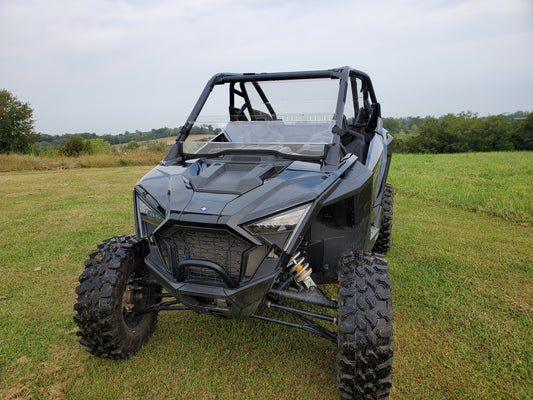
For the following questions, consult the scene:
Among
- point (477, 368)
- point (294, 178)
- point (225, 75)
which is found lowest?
point (477, 368)

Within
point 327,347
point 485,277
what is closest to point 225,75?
point 327,347

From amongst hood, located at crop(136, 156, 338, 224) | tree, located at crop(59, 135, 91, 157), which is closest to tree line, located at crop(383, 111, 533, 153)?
tree, located at crop(59, 135, 91, 157)

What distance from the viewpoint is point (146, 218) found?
2307 millimetres

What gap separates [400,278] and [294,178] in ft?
7.83

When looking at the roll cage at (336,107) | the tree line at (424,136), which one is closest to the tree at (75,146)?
the tree line at (424,136)

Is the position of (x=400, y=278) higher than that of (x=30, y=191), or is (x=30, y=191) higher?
(x=30, y=191)

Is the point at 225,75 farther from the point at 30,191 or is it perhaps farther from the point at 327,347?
the point at 30,191

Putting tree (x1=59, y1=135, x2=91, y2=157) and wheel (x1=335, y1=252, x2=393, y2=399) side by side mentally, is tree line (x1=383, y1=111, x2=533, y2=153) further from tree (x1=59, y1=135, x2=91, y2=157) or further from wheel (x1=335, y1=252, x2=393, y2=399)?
wheel (x1=335, y1=252, x2=393, y2=399)

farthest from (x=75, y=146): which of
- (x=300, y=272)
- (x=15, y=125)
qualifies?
(x=300, y=272)

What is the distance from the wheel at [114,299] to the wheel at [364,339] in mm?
1419

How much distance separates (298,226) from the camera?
6.55 ft

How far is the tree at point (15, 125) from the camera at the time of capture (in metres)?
28.4

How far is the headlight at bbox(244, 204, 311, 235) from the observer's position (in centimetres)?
196

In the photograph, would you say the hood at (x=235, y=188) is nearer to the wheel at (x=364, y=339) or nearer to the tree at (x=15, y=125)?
the wheel at (x=364, y=339)
